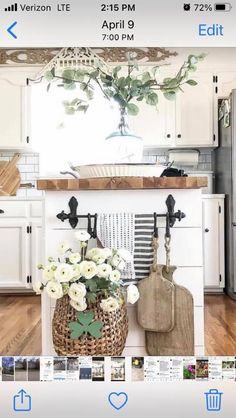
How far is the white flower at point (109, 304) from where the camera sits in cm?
73

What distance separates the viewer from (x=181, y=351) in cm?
83

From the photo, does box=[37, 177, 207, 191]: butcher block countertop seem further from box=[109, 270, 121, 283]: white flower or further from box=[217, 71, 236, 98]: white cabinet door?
box=[217, 71, 236, 98]: white cabinet door

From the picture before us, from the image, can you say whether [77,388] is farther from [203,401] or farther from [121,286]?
[121,286]

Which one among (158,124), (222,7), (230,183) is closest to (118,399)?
(222,7)

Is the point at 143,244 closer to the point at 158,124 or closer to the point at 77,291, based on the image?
the point at 77,291

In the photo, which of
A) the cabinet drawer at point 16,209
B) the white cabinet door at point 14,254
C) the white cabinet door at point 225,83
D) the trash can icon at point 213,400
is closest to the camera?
the trash can icon at point 213,400

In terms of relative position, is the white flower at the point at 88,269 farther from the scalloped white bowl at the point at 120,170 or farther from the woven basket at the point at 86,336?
the scalloped white bowl at the point at 120,170

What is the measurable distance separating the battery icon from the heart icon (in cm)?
52

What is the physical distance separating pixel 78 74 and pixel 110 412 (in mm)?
596

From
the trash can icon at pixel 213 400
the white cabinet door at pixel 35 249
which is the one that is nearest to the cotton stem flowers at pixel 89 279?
the trash can icon at pixel 213 400

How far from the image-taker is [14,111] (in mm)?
2279

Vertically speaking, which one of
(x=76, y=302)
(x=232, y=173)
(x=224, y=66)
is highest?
(x=224, y=66)

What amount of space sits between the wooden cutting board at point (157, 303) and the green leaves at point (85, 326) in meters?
0.11

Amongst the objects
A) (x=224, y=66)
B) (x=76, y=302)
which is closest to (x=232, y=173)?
(x=224, y=66)
